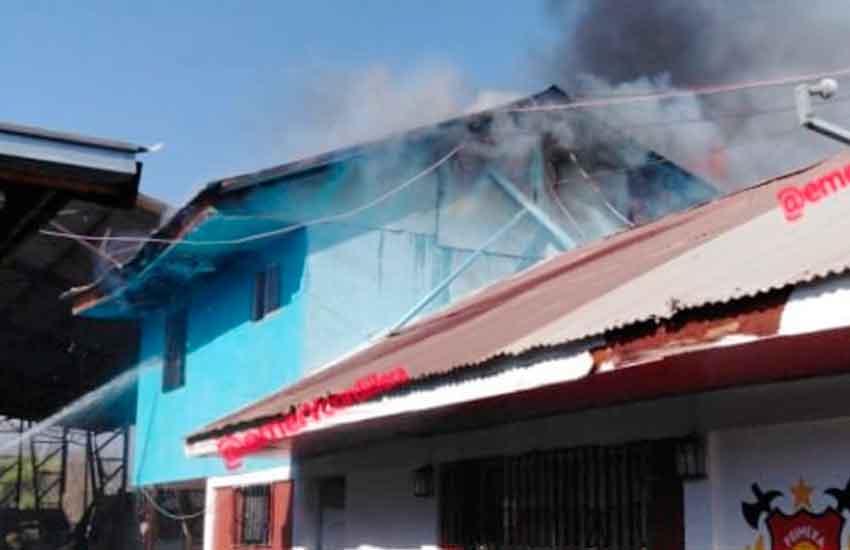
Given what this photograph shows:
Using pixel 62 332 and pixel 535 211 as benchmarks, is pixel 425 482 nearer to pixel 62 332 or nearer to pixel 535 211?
pixel 535 211

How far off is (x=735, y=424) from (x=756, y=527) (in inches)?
23.7

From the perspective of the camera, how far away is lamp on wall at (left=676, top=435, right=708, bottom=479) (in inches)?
278

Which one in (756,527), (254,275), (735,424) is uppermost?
(254,275)

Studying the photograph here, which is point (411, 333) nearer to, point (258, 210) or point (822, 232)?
point (258, 210)

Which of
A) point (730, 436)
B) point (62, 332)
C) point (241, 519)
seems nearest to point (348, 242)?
point (241, 519)

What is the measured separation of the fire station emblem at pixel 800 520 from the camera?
620 cm

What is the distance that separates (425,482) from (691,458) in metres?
3.15

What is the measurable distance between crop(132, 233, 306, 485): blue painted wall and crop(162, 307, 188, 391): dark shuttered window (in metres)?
0.15

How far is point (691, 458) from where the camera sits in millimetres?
7105

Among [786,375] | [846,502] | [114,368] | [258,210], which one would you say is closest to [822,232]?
[786,375]

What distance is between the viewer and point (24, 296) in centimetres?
1919

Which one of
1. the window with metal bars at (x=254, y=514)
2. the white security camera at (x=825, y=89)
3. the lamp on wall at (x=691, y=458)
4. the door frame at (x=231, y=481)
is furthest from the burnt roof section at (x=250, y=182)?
the lamp on wall at (x=691, y=458)

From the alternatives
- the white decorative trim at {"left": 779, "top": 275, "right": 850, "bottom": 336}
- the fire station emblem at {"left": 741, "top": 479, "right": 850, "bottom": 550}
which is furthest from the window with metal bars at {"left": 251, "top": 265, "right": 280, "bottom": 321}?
the white decorative trim at {"left": 779, "top": 275, "right": 850, "bottom": 336}

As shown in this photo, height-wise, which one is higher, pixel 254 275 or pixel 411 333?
pixel 254 275
